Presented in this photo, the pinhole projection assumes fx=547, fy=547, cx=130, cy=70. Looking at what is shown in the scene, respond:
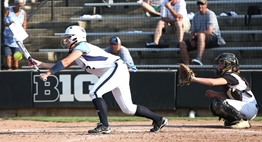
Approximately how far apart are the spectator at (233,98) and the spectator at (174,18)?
4.25 m

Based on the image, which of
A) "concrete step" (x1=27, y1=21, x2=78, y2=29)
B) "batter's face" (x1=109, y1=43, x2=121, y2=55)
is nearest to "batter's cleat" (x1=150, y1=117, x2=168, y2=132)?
"batter's face" (x1=109, y1=43, x2=121, y2=55)

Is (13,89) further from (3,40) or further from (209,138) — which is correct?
(209,138)

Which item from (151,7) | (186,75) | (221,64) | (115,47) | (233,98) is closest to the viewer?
(186,75)

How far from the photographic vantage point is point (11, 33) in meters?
13.5

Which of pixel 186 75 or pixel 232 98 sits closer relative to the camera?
pixel 186 75

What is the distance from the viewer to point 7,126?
33.2ft

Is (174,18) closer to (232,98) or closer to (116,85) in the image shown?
(232,98)

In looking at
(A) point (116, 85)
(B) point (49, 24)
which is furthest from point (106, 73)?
(B) point (49, 24)

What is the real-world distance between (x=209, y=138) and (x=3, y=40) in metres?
7.27

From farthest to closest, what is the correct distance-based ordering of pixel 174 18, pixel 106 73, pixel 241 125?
pixel 174 18, pixel 241 125, pixel 106 73

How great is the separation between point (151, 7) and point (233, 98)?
5.61 metres

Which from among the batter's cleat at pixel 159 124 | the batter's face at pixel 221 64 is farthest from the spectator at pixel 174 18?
the batter's cleat at pixel 159 124

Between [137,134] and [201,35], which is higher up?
[201,35]

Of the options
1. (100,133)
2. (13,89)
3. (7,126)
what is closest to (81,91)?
(13,89)
